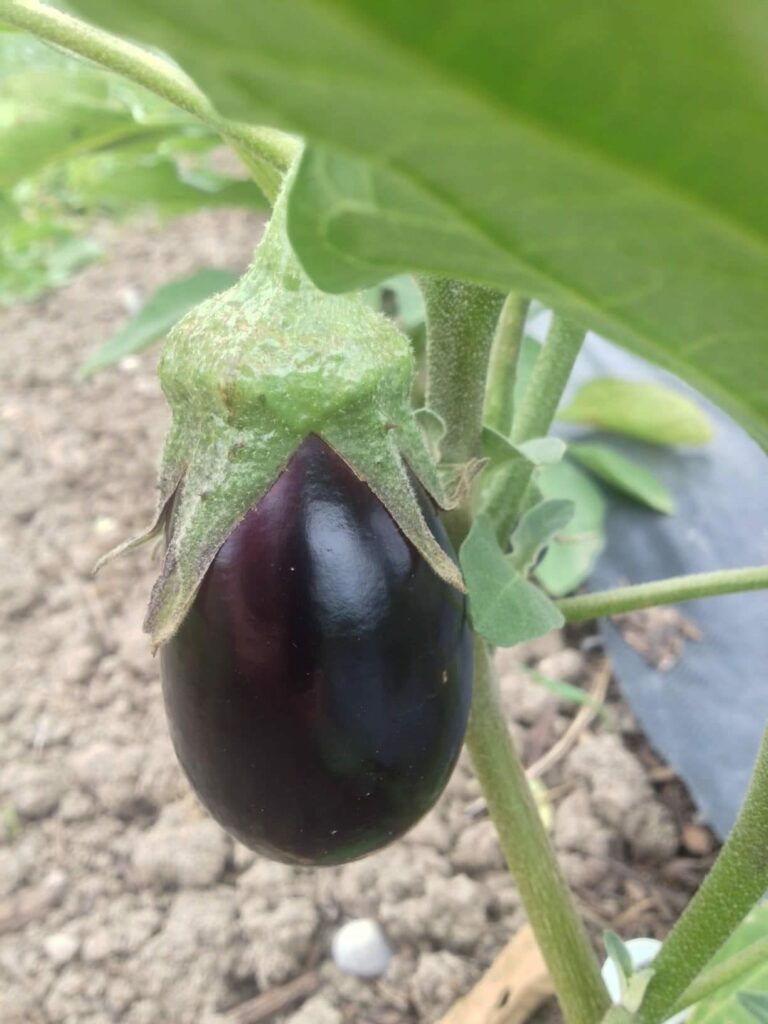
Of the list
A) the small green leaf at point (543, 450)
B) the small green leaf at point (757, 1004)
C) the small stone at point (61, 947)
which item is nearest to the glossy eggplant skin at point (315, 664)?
the small green leaf at point (543, 450)

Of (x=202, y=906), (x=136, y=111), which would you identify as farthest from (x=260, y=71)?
(x=202, y=906)

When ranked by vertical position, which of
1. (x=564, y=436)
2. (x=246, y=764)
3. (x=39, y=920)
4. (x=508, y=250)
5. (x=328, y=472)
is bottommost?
(x=39, y=920)

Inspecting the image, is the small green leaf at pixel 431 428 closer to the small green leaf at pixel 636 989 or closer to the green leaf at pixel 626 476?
the small green leaf at pixel 636 989

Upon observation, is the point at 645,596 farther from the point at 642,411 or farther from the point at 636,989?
the point at 642,411

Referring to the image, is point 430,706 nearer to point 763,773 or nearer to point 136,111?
point 763,773

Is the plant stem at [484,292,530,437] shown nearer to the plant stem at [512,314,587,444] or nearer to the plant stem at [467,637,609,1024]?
the plant stem at [512,314,587,444]

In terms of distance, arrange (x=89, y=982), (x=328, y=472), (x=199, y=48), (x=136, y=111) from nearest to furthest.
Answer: (x=199, y=48)
(x=328, y=472)
(x=136, y=111)
(x=89, y=982)
